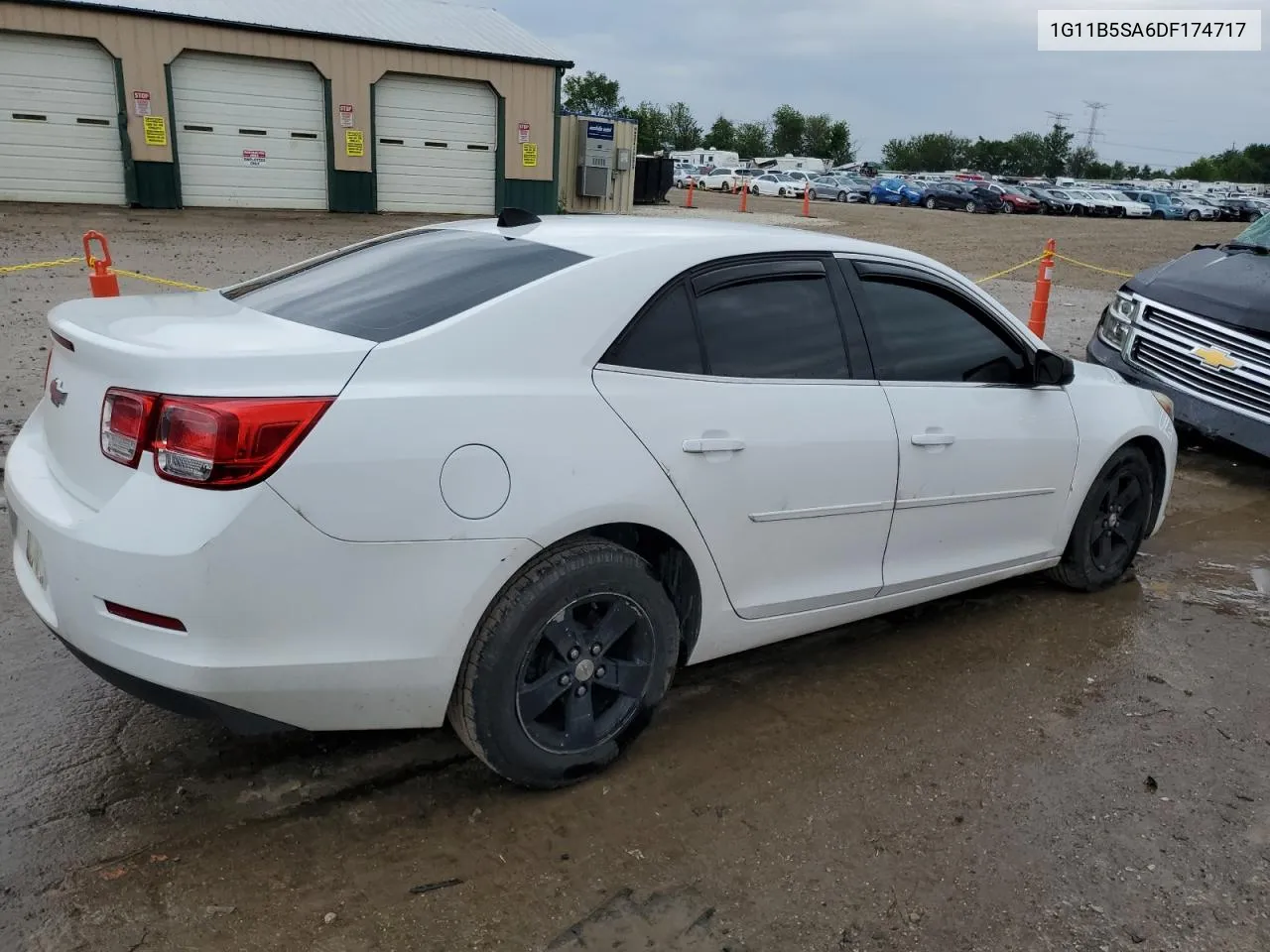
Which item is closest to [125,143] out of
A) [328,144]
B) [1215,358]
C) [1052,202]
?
[328,144]

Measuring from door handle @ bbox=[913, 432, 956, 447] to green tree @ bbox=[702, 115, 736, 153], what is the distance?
114 meters

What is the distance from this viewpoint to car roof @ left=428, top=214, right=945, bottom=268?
3245 mm

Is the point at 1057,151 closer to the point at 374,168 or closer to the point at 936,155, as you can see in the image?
the point at 936,155

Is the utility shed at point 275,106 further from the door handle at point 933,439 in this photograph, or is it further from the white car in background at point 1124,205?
the white car in background at point 1124,205

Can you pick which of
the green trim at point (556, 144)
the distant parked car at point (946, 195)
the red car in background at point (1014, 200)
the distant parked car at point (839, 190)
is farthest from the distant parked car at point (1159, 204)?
the green trim at point (556, 144)

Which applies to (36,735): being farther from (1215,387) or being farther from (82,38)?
(82,38)

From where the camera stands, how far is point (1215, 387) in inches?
271

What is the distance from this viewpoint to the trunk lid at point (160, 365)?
2.50 m

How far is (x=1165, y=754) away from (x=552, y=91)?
22694 mm

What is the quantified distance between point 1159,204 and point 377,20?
1641 inches

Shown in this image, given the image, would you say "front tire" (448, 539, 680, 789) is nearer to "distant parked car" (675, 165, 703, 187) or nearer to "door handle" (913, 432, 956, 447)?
"door handle" (913, 432, 956, 447)

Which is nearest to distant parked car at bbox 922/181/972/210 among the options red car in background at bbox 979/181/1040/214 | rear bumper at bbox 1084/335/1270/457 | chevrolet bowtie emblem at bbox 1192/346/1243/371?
red car in background at bbox 979/181/1040/214

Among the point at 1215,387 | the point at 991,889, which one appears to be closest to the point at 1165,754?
the point at 991,889

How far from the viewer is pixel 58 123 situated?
19703mm
